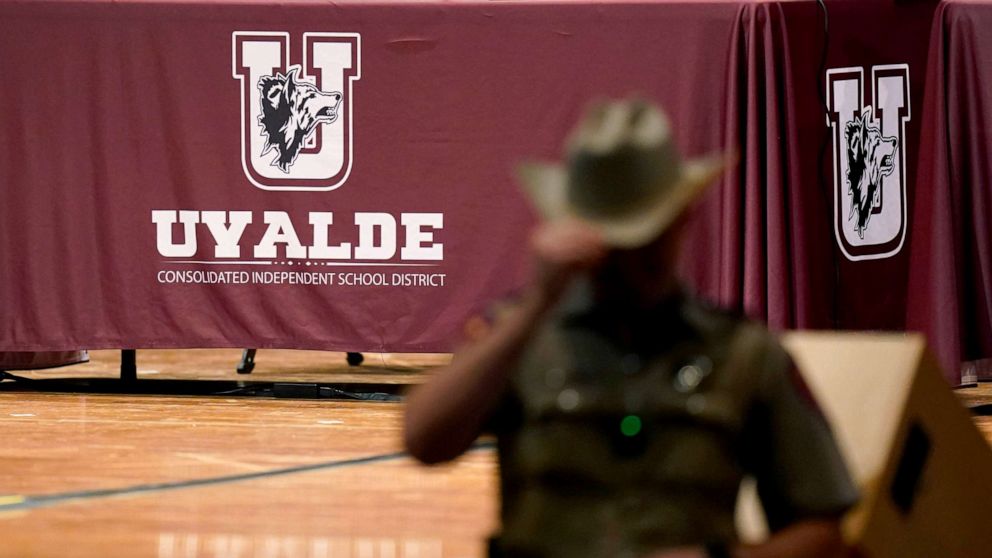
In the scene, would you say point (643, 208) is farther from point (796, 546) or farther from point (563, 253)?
point (796, 546)

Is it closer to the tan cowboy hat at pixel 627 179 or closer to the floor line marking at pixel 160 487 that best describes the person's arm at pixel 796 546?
the tan cowboy hat at pixel 627 179

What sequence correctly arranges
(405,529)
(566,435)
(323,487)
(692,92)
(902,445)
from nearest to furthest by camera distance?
1. (566,435)
2. (902,445)
3. (405,529)
4. (323,487)
5. (692,92)

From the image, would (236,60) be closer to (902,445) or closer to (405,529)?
(405,529)

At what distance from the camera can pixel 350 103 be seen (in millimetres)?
6004

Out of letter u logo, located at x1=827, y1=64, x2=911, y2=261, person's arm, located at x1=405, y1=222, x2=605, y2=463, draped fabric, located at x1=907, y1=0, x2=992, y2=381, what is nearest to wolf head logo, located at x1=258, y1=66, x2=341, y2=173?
letter u logo, located at x1=827, y1=64, x2=911, y2=261

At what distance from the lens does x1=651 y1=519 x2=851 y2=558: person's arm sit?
1651mm

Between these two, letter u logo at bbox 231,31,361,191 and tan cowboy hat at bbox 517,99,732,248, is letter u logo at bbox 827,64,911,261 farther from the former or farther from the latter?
tan cowboy hat at bbox 517,99,732,248

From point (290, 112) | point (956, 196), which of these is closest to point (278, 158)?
point (290, 112)

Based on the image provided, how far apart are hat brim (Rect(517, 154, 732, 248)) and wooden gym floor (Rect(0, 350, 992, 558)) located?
72.0 inches

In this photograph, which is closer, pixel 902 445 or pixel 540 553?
pixel 540 553

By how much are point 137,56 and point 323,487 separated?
2672 millimetres

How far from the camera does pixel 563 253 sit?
5.34ft

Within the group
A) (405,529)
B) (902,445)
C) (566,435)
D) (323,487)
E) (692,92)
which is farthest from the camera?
(692,92)

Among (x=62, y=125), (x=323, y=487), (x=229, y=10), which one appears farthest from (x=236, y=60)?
(x=323, y=487)
